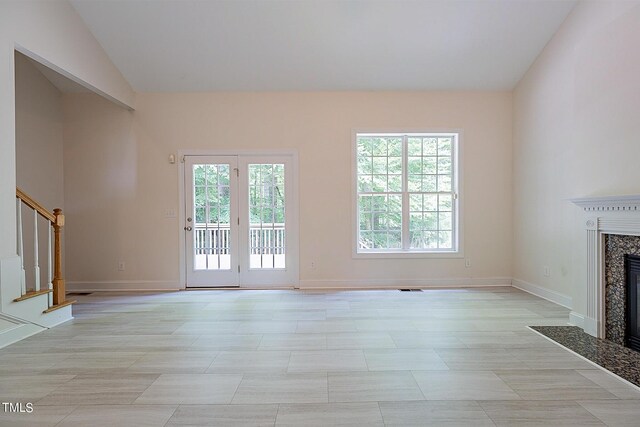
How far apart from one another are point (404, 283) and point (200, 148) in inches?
146

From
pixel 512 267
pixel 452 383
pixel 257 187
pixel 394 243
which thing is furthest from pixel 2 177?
pixel 512 267

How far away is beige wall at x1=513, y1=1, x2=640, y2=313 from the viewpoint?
317 cm

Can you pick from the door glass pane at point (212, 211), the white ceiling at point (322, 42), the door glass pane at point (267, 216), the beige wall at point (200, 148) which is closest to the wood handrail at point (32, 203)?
the beige wall at point (200, 148)

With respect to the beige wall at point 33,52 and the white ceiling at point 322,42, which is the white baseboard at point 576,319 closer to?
the white ceiling at point 322,42

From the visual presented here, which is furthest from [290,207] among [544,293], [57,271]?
[544,293]

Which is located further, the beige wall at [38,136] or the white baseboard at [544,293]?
the beige wall at [38,136]

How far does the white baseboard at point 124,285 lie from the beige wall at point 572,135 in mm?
5133

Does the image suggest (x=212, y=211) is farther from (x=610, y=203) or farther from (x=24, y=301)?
(x=610, y=203)

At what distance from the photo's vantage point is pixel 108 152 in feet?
18.6

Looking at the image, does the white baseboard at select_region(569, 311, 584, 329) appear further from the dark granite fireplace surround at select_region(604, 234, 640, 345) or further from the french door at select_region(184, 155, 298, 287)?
the french door at select_region(184, 155, 298, 287)

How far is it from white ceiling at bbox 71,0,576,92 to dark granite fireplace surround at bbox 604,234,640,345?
2.89 m

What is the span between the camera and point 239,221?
5.67m

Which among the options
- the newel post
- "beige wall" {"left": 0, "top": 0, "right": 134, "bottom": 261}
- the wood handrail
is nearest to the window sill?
the newel post

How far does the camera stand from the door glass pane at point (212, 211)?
5.68 metres
